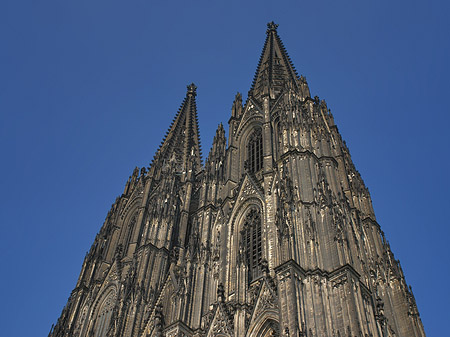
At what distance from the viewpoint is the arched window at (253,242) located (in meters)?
26.0

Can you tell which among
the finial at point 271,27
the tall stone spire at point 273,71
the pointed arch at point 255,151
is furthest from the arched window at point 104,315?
the finial at point 271,27

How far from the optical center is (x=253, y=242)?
27.8 metres

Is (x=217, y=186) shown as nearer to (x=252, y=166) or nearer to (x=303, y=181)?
(x=252, y=166)

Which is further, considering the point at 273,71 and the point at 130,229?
the point at 273,71

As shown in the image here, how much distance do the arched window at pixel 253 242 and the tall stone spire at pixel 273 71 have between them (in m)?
12.1

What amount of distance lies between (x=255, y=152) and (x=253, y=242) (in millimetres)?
9029

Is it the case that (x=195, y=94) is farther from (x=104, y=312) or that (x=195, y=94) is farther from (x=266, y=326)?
(x=266, y=326)

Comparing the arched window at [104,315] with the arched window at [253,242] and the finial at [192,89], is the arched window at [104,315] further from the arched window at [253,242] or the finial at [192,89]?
the finial at [192,89]

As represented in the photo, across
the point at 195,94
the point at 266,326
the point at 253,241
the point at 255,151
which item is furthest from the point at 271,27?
the point at 266,326

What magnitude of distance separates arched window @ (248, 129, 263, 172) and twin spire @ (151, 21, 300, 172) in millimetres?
3307

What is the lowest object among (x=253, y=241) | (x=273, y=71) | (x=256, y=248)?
(x=256, y=248)

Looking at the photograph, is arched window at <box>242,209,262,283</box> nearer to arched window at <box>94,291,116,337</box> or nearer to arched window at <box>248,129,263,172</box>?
arched window at <box>248,129,263,172</box>

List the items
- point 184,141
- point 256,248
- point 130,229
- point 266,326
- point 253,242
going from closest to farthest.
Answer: point 266,326 < point 256,248 < point 253,242 < point 130,229 < point 184,141

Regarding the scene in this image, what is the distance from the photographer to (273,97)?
38625mm
